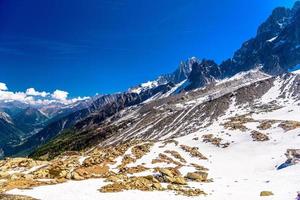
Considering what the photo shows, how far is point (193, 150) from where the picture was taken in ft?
295

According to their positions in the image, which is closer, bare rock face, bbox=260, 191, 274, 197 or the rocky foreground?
bare rock face, bbox=260, 191, 274, 197

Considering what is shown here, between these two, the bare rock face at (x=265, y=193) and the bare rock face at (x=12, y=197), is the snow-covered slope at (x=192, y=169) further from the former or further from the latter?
the bare rock face at (x=12, y=197)

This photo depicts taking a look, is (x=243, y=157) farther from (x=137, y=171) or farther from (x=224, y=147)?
(x=137, y=171)

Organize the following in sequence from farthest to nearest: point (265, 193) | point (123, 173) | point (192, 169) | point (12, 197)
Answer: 1. point (192, 169)
2. point (123, 173)
3. point (265, 193)
4. point (12, 197)

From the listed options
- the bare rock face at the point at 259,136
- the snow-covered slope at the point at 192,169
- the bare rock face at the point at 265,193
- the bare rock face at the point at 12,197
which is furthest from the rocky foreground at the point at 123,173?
the bare rock face at the point at 259,136

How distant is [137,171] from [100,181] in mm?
14020

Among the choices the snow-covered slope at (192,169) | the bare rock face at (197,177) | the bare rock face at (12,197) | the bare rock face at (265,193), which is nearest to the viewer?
the bare rock face at (12,197)

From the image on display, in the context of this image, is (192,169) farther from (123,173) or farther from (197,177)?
(123,173)

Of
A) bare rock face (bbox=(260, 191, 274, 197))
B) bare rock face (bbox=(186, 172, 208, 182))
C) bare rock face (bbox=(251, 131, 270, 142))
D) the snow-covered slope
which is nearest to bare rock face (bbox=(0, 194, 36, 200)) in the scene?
the snow-covered slope

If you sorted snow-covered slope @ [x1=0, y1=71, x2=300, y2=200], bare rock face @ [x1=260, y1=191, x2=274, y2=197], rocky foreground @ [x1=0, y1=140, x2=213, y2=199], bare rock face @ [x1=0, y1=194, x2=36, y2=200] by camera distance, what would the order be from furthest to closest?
1. rocky foreground @ [x1=0, y1=140, x2=213, y2=199]
2. bare rock face @ [x1=260, y1=191, x2=274, y2=197]
3. snow-covered slope @ [x1=0, y1=71, x2=300, y2=200]
4. bare rock face @ [x1=0, y1=194, x2=36, y2=200]

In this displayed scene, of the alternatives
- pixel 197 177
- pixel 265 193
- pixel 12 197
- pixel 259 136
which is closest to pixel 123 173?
pixel 197 177

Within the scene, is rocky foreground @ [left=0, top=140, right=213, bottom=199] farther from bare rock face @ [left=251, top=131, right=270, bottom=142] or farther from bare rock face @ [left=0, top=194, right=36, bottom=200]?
bare rock face @ [left=251, top=131, right=270, bottom=142]

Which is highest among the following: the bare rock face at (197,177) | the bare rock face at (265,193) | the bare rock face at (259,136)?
the bare rock face at (259,136)

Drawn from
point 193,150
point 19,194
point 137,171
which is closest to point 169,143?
point 193,150
